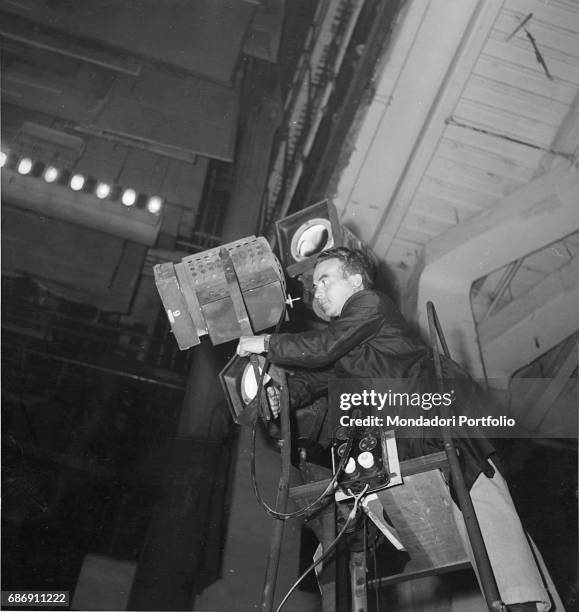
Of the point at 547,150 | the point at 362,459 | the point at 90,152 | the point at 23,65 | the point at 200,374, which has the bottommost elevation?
the point at 362,459

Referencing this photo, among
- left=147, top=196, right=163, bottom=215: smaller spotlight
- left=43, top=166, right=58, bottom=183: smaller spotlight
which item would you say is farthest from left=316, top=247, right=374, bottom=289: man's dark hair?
left=43, top=166, right=58, bottom=183: smaller spotlight

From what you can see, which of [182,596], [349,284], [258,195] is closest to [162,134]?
[258,195]

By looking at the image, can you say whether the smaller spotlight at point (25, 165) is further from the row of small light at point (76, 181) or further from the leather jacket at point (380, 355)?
the leather jacket at point (380, 355)

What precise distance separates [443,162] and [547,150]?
0.98 metres

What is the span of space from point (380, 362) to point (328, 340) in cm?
31

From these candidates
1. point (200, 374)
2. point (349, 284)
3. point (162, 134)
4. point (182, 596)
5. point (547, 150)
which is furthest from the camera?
point (162, 134)

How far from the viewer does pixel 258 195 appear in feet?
17.5

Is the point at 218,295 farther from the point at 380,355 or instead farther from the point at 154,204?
the point at 154,204

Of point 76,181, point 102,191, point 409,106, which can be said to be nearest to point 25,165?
point 76,181

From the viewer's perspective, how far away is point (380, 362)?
8.32 ft

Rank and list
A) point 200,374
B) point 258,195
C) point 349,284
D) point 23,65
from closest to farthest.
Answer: point 349,284, point 200,374, point 258,195, point 23,65

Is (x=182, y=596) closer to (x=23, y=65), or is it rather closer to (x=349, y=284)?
(x=349, y=284)

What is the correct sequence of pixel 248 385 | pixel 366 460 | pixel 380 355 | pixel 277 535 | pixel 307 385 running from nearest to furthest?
pixel 277 535 < pixel 366 460 < pixel 380 355 < pixel 248 385 < pixel 307 385

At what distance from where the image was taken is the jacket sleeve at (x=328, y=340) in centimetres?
240
